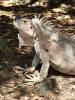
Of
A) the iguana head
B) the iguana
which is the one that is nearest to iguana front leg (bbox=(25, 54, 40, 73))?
the iguana

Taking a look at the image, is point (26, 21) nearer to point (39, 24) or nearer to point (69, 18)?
point (39, 24)

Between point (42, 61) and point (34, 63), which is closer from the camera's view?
point (42, 61)

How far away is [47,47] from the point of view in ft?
20.3

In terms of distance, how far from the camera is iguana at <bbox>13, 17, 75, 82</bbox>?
609 cm

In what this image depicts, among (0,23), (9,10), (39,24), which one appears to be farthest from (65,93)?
(9,10)

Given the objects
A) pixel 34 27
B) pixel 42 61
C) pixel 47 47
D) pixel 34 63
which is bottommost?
pixel 34 63

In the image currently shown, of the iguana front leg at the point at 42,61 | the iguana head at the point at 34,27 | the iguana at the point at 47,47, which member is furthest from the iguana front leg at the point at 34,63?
the iguana head at the point at 34,27

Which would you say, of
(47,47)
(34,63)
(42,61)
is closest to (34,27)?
(47,47)

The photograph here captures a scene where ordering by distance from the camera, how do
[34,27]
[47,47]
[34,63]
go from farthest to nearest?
A: [34,63], [47,47], [34,27]

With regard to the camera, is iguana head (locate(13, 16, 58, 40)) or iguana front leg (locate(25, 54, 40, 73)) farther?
iguana front leg (locate(25, 54, 40, 73))

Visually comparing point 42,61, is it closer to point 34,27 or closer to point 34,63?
point 34,63

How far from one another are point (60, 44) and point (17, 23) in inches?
35.4

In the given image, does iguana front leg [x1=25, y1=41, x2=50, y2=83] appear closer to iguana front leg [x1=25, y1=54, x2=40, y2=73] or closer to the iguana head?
the iguana head

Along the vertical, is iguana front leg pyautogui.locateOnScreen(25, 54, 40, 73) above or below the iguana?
below
